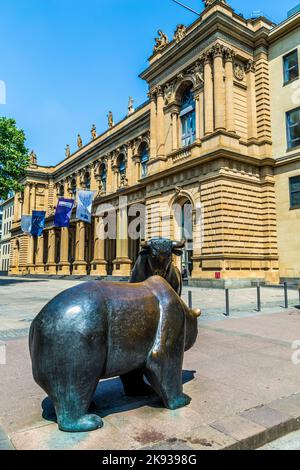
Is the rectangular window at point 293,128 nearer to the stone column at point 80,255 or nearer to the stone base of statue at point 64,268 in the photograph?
the stone column at point 80,255

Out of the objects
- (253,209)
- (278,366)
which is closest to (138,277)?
(278,366)

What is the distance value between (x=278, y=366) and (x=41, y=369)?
135 inches

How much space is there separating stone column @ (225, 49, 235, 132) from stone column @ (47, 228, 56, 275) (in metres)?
31.5

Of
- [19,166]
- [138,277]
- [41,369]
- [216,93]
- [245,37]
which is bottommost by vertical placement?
[41,369]

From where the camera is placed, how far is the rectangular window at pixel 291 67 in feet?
74.3

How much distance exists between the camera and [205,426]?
2.75 m

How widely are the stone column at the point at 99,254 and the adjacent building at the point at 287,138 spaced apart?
18.0 m

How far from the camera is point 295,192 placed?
73.1 ft

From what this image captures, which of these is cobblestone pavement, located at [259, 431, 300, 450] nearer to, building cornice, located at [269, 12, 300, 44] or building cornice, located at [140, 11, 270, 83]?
building cornice, located at [140, 11, 270, 83]

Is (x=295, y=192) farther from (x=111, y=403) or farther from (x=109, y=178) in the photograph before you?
(x=111, y=403)

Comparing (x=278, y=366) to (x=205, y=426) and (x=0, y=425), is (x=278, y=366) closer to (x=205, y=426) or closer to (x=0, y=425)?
(x=205, y=426)

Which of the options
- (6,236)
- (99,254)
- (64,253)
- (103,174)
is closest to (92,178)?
(103,174)

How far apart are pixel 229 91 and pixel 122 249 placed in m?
16.2

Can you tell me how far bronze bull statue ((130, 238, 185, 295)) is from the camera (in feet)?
11.9
